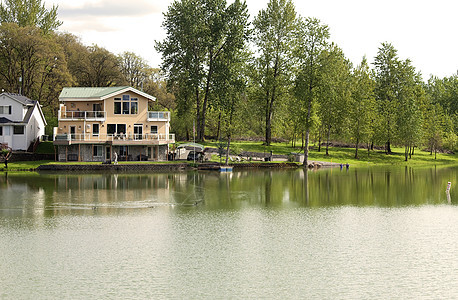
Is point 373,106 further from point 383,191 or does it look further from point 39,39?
point 39,39

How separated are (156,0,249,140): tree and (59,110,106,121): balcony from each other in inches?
602

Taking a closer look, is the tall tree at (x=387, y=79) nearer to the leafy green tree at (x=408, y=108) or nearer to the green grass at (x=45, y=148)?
the leafy green tree at (x=408, y=108)

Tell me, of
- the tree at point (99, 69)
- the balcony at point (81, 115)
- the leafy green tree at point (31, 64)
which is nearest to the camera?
the balcony at point (81, 115)

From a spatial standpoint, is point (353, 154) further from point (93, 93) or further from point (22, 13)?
point (22, 13)

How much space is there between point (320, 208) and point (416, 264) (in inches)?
561

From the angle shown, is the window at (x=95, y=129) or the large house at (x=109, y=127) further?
the window at (x=95, y=129)

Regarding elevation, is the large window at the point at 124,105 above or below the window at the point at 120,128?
above

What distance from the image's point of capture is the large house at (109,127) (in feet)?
219

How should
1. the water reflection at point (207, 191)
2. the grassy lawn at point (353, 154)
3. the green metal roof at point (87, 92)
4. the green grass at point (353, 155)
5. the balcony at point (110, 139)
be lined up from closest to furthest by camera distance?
1. the water reflection at point (207, 191)
2. the balcony at point (110, 139)
3. the green metal roof at point (87, 92)
4. the grassy lawn at point (353, 154)
5. the green grass at point (353, 155)

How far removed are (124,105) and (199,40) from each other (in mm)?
17304

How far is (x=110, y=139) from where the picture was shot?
220 ft

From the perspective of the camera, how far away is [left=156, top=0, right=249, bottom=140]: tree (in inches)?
3007

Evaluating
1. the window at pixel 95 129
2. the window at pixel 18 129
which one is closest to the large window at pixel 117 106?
the window at pixel 95 129

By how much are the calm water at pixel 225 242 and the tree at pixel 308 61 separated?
27.1 metres
